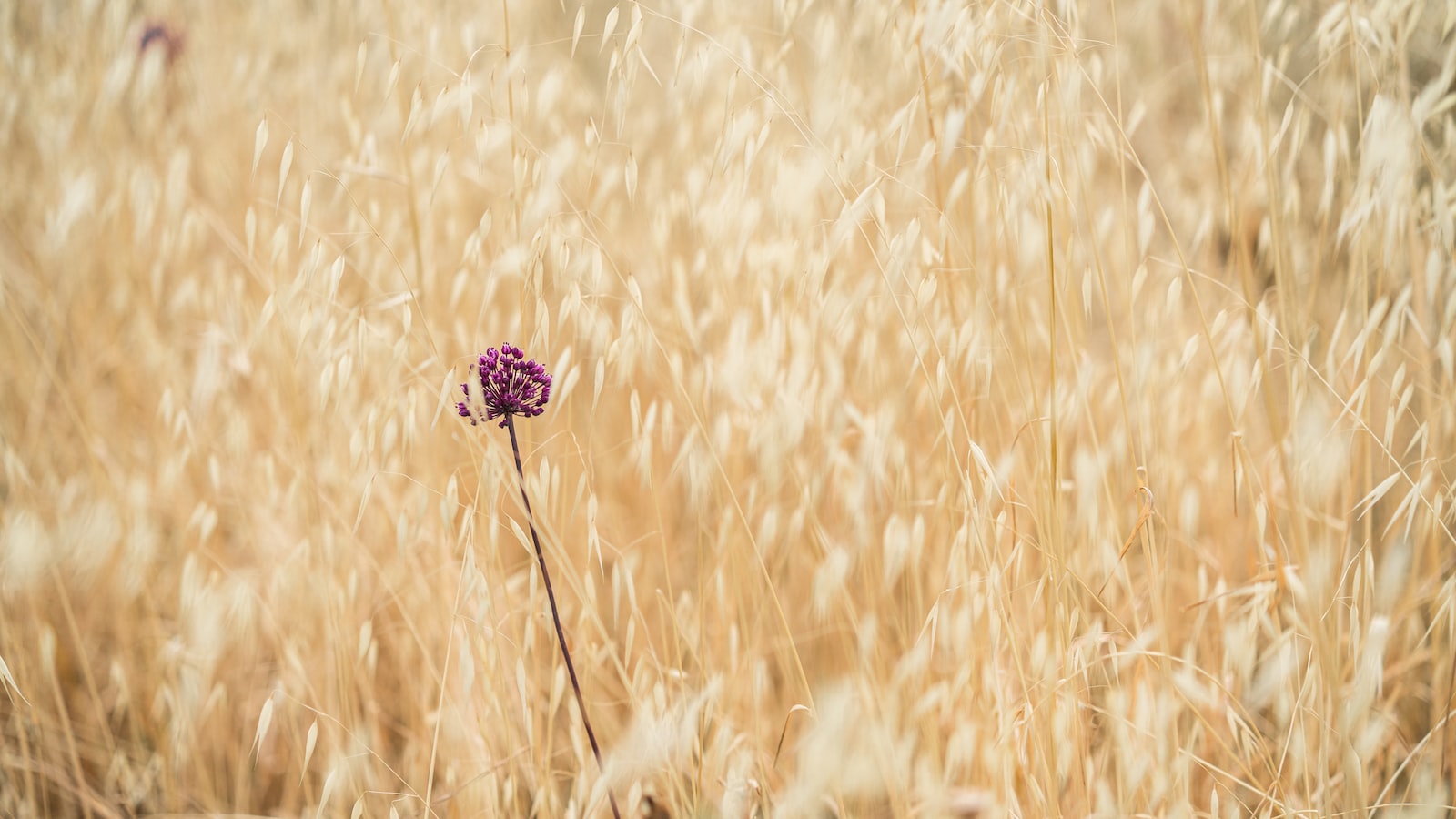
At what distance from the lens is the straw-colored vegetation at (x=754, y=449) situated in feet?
2.65

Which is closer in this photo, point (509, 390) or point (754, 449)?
point (509, 390)

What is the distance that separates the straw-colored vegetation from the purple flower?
51mm

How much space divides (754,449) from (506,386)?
12.9 inches

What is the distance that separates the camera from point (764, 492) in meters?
1.14

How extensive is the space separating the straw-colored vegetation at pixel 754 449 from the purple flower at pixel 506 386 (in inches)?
2.0

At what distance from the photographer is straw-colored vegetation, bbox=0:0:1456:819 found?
31.8 inches

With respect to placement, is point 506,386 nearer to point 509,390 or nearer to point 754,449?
point 509,390

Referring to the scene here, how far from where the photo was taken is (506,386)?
75cm

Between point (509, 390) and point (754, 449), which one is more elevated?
point (509, 390)

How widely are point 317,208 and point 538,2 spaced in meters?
0.77

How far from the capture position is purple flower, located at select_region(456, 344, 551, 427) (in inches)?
29.0

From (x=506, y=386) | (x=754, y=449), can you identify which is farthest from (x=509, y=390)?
(x=754, y=449)

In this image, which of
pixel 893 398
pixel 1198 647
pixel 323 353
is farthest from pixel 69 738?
pixel 1198 647

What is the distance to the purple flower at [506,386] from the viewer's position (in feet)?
2.42
